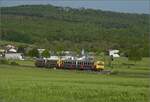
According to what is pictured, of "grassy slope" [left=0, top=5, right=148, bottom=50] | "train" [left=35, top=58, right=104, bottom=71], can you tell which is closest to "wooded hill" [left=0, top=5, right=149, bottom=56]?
"grassy slope" [left=0, top=5, right=148, bottom=50]

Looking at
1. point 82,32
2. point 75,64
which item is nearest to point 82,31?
point 82,32

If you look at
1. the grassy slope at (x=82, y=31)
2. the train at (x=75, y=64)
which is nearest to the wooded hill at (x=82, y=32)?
the grassy slope at (x=82, y=31)

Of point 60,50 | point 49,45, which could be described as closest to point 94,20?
point 49,45

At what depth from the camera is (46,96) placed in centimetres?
1842

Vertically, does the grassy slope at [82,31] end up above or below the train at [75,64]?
above

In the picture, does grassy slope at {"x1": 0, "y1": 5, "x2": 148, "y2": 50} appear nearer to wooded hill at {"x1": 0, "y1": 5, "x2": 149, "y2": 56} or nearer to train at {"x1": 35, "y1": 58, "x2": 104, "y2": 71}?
wooded hill at {"x1": 0, "y1": 5, "x2": 149, "y2": 56}

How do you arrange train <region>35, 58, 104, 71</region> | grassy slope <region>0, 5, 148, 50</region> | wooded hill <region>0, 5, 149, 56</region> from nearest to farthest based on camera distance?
train <region>35, 58, 104, 71</region>, wooded hill <region>0, 5, 149, 56</region>, grassy slope <region>0, 5, 148, 50</region>

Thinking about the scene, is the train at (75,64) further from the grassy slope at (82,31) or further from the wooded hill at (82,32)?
the grassy slope at (82,31)

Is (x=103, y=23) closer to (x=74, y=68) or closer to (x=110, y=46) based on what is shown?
(x=110, y=46)

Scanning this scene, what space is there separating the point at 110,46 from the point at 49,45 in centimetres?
2302

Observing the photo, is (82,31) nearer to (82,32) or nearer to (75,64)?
(82,32)

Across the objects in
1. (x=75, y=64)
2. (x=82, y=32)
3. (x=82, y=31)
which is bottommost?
(x=75, y=64)

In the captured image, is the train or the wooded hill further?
the wooded hill

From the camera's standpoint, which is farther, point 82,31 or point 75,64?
point 82,31
